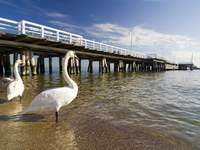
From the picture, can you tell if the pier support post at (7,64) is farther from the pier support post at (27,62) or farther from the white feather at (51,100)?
the white feather at (51,100)

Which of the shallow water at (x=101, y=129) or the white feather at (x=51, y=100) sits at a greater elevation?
the white feather at (x=51, y=100)

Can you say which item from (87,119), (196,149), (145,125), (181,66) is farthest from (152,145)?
(181,66)

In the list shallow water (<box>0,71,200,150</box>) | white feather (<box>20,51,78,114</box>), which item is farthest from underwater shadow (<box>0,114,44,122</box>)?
white feather (<box>20,51,78,114</box>)

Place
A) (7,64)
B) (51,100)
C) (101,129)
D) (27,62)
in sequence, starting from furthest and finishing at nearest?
(7,64), (27,62), (51,100), (101,129)

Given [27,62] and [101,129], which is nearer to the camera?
[101,129]

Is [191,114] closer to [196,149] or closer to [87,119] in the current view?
[196,149]

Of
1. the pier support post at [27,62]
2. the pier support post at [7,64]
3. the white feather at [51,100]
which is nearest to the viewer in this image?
the white feather at [51,100]

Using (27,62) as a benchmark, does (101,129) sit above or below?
below

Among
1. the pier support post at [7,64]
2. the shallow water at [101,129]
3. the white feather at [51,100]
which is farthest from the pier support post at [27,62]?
the white feather at [51,100]

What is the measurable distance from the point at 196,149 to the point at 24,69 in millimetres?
19494

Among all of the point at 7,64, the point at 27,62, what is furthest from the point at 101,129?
the point at 7,64

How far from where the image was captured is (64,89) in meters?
4.71

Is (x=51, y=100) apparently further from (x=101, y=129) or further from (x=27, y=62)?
(x=27, y=62)

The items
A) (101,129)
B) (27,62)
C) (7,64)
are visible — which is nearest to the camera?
(101,129)
